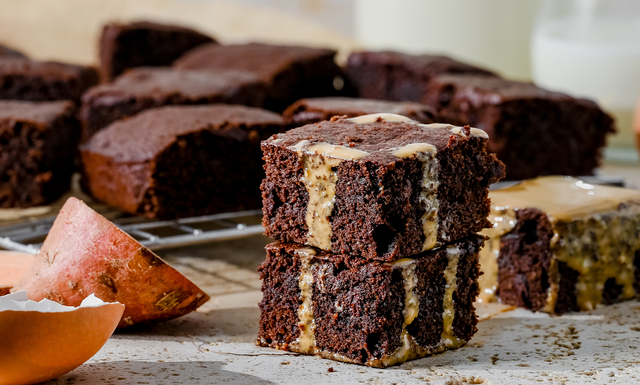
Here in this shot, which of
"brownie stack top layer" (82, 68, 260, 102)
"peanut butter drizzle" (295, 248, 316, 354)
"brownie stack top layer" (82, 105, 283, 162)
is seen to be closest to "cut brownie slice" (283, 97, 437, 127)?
"brownie stack top layer" (82, 105, 283, 162)

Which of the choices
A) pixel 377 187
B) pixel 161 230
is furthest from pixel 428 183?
pixel 161 230

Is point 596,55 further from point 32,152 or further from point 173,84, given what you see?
point 32,152

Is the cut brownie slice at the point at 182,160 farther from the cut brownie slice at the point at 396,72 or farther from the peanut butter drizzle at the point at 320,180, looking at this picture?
the cut brownie slice at the point at 396,72

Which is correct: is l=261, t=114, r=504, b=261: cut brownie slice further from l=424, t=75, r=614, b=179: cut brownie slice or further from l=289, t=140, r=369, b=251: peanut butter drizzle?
l=424, t=75, r=614, b=179: cut brownie slice

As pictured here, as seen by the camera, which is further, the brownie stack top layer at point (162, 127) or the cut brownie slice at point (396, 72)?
the cut brownie slice at point (396, 72)

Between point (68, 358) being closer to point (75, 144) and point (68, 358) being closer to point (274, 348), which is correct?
point (274, 348)

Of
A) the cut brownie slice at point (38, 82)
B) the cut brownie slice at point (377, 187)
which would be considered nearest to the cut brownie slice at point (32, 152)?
the cut brownie slice at point (38, 82)

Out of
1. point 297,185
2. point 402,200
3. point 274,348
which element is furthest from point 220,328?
point 402,200
